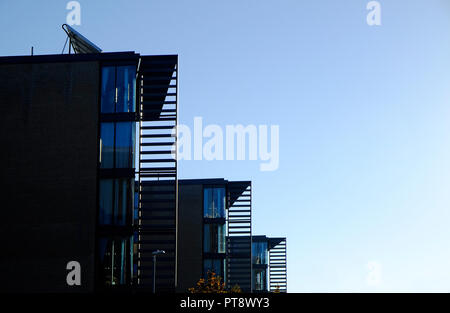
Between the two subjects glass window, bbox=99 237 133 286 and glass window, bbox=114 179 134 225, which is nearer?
glass window, bbox=99 237 133 286

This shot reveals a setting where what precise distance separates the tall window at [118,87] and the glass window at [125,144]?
3.81 ft

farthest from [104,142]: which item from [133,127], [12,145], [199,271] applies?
[199,271]

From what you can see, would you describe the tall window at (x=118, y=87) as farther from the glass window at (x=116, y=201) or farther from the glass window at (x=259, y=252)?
the glass window at (x=259, y=252)

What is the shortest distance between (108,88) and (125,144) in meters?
3.88

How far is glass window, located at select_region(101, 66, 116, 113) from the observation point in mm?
50000

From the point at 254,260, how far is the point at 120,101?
6451 cm

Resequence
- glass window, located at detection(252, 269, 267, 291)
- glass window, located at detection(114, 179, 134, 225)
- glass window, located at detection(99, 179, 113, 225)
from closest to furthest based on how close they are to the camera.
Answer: glass window, located at detection(99, 179, 113, 225) < glass window, located at detection(114, 179, 134, 225) < glass window, located at detection(252, 269, 267, 291)

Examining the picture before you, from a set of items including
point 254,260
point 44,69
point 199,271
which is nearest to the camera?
point 44,69

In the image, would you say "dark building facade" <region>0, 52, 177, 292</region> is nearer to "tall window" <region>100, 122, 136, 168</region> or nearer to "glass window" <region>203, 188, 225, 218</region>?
"tall window" <region>100, 122, 136, 168</region>

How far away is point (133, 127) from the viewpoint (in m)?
49.7

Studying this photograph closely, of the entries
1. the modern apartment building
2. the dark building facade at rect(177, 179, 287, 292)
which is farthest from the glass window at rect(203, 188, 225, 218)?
the modern apartment building

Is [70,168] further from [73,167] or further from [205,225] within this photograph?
[205,225]
